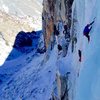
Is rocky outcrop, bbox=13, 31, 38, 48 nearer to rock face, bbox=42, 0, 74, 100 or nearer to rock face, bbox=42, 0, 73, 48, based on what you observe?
rock face, bbox=42, 0, 74, 100

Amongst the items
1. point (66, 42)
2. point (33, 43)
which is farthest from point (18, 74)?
point (33, 43)

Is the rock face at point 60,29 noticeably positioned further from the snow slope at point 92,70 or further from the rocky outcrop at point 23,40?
the rocky outcrop at point 23,40

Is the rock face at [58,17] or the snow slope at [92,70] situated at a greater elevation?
the rock face at [58,17]

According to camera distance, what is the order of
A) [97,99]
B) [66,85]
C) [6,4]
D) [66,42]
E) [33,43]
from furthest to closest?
[6,4] < [33,43] < [66,42] < [66,85] < [97,99]

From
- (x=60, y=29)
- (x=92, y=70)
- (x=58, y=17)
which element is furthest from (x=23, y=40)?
(x=92, y=70)

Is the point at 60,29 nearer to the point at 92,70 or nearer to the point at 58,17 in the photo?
the point at 58,17

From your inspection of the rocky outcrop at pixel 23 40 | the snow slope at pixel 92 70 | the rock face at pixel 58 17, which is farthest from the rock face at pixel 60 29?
the rocky outcrop at pixel 23 40

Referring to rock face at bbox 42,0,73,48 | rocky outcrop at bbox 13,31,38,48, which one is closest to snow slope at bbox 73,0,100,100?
rock face at bbox 42,0,73,48

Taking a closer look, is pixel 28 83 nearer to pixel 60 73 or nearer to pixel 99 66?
pixel 60 73
